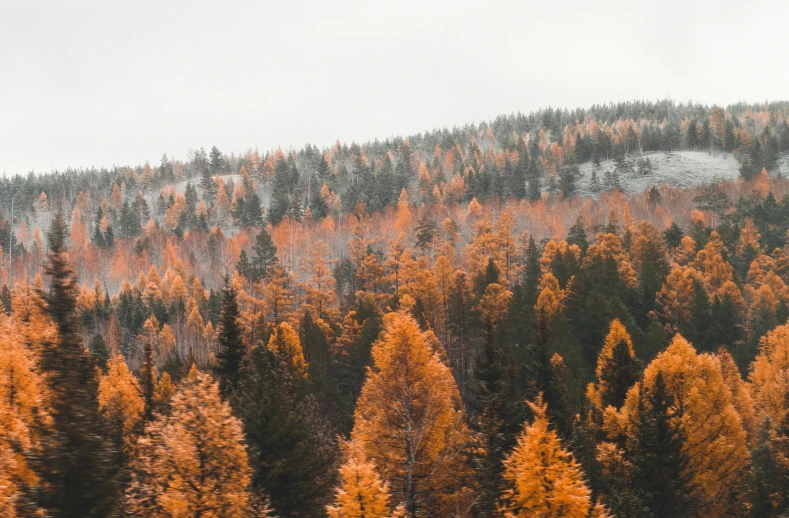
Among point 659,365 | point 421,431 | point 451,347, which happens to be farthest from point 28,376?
point 451,347

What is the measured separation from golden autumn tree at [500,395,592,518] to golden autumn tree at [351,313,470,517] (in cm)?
334

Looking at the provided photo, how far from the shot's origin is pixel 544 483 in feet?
58.6

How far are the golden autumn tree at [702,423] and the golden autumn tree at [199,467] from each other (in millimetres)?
19288

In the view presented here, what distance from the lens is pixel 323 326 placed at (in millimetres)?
54688

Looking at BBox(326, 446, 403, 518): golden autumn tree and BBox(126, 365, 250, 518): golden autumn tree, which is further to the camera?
BBox(126, 365, 250, 518): golden autumn tree

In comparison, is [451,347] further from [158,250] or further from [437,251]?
[158,250]

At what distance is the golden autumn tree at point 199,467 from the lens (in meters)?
16.8

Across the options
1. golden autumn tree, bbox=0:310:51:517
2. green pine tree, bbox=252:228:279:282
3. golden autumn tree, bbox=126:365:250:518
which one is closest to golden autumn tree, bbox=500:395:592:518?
golden autumn tree, bbox=126:365:250:518

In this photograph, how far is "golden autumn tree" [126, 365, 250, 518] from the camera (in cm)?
1681

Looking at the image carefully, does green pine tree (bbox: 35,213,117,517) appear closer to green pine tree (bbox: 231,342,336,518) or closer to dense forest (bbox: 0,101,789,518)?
dense forest (bbox: 0,101,789,518)

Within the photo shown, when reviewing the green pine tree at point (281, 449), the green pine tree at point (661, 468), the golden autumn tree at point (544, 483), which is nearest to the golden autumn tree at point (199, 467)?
the green pine tree at point (281, 449)

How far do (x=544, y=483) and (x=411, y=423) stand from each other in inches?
218

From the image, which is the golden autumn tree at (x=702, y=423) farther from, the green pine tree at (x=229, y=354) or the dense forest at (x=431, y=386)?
the green pine tree at (x=229, y=354)

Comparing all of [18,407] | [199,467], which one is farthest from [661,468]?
[18,407]
